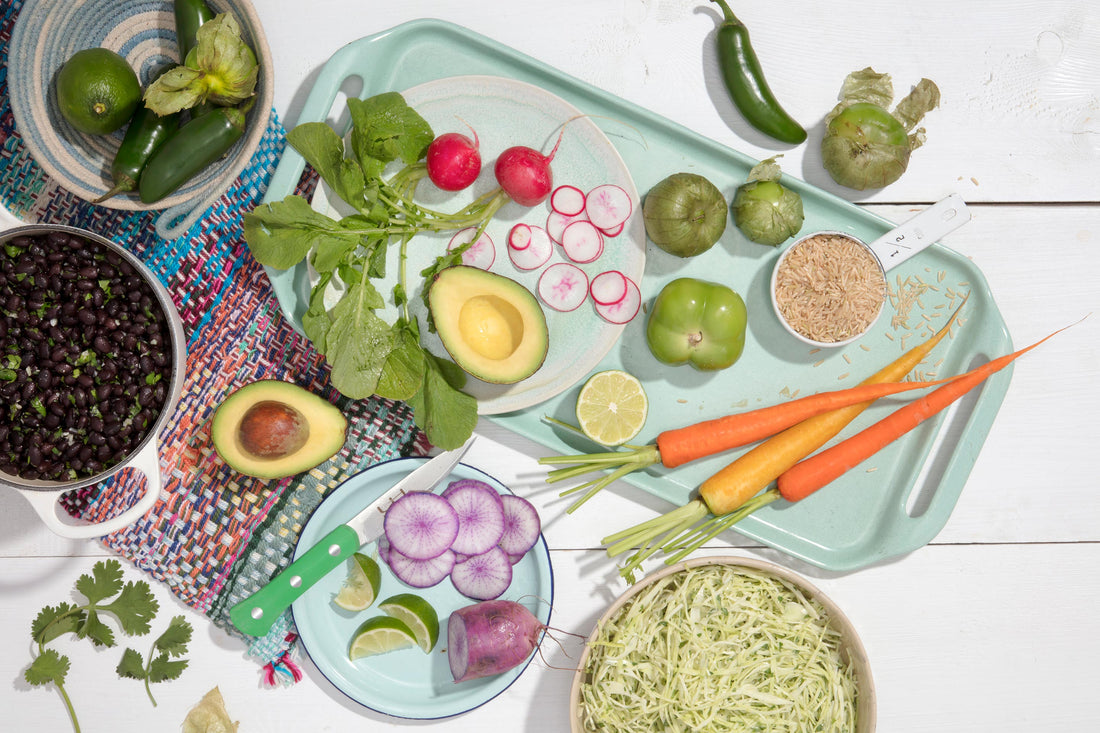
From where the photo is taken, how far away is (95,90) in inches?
50.8

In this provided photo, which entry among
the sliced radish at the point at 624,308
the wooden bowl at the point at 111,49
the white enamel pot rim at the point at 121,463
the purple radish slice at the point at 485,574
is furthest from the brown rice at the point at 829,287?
the white enamel pot rim at the point at 121,463

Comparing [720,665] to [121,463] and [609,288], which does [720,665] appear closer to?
[609,288]

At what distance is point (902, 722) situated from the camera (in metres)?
1.63

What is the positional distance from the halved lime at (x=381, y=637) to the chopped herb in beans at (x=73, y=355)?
60cm

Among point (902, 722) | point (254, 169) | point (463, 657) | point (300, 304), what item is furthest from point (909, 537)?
point (254, 169)

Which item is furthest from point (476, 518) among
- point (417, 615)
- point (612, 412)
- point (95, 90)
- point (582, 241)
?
point (95, 90)

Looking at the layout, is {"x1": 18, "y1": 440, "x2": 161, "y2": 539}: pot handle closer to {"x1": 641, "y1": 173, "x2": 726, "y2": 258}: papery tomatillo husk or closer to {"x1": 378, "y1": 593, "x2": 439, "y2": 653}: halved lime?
{"x1": 378, "y1": 593, "x2": 439, "y2": 653}: halved lime

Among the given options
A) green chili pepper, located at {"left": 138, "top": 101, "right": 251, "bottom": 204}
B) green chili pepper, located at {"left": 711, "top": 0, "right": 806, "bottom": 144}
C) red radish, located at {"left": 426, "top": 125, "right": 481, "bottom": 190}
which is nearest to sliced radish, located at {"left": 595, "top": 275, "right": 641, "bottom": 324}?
red radish, located at {"left": 426, "top": 125, "right": 481, "bottom": 190}

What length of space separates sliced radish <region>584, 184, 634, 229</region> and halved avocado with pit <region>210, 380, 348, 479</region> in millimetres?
684

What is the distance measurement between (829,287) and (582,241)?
0.52 m

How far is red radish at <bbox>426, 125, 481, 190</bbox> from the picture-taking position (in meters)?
1.35

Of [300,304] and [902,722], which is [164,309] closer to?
[300,304]

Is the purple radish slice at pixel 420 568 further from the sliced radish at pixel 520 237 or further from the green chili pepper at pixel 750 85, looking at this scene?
the green chili pepper at pixel 750 85

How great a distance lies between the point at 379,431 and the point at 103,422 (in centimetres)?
53
